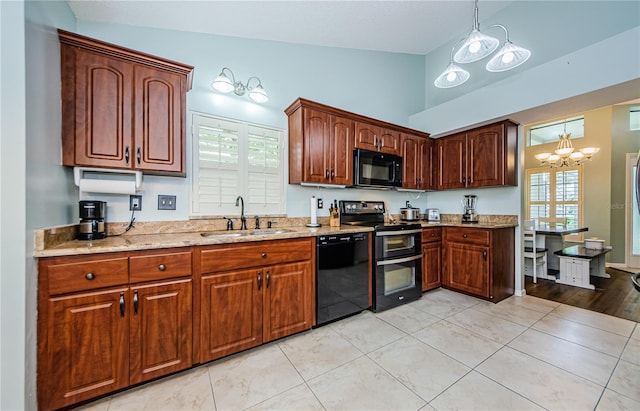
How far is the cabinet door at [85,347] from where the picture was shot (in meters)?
1.30

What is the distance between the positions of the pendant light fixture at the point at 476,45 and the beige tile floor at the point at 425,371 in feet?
7.75

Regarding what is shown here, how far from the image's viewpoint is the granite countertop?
1.36m

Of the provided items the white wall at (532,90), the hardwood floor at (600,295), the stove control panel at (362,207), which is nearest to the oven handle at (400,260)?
the stove control panel at (362,207)

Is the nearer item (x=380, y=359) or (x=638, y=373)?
(x=638, y=373)

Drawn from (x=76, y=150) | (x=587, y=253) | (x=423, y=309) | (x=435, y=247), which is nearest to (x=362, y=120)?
(x=435, y=247)

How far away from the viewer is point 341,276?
7.80ft

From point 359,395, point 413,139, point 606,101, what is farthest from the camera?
point 413,139

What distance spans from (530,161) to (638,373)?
5.99m

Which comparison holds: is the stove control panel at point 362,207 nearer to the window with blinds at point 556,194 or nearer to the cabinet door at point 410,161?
the cabinet door at point 410,161

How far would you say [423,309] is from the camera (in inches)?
109

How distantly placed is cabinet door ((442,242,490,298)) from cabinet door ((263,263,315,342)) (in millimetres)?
2197

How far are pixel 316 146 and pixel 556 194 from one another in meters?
6.44

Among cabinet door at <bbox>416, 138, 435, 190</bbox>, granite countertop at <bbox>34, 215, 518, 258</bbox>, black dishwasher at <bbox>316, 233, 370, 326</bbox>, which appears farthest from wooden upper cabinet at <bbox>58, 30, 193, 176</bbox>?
cabinet door at <bbox>416, 138, 435, 190</bbox>
